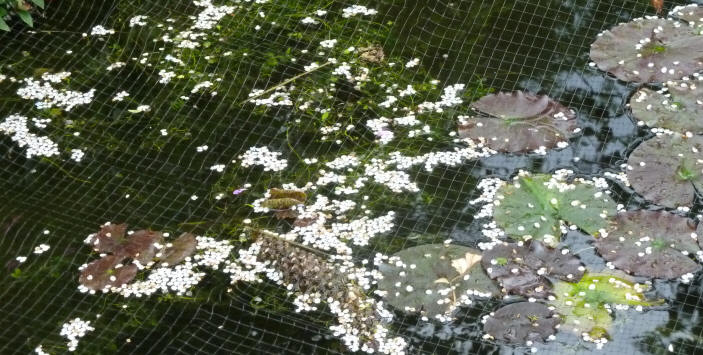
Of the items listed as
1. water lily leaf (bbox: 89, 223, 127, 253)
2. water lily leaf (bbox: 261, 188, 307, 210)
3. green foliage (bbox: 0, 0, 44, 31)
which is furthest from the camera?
green foliage (bbox: 0, 0, 44, 31)

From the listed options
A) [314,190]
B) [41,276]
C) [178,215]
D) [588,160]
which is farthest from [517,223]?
[41,276]

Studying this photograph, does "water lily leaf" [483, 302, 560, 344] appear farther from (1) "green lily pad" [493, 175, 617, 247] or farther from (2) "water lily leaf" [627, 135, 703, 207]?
(2) "water lily leaf" [627, 135, 703, 207]

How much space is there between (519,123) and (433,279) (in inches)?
35.2

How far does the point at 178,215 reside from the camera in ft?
11.7

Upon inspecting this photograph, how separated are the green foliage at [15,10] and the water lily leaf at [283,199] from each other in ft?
5.62

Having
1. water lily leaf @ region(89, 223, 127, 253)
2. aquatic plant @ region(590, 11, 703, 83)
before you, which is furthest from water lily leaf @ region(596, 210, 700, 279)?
water lily leaf @ region(89, 223, 127, 253)

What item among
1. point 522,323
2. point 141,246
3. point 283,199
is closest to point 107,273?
point 141,246

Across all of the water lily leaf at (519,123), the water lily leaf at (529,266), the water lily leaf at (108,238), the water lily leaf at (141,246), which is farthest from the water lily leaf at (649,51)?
the water lily leaf at (108,238)

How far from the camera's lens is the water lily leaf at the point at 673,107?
3705mm

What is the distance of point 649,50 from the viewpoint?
13.2 feet

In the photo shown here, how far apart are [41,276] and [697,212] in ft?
7.80

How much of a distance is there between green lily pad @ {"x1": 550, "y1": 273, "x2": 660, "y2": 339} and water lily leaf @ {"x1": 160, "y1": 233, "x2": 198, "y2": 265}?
4.27 feet

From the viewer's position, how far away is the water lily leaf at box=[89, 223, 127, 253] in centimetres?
345

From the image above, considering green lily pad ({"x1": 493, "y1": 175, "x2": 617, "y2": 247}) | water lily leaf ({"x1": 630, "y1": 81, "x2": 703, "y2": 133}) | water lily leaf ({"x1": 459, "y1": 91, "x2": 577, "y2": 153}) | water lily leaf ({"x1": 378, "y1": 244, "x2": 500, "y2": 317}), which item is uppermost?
water lily leaf ({"x1": 630, "y1": 81, "x2": 703, "y2": 133})
